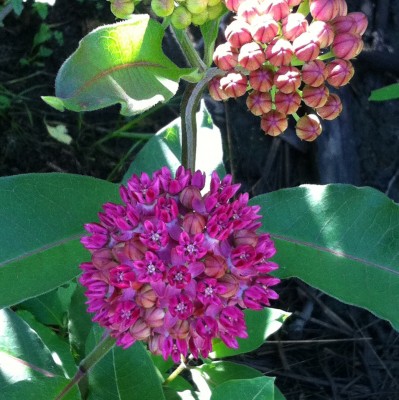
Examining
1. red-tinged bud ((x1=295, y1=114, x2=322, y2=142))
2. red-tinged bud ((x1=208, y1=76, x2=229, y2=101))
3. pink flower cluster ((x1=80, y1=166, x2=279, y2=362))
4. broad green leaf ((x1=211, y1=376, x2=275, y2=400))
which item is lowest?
broad green leaf ((x1=211, y1=376, x2=275, y2=400))

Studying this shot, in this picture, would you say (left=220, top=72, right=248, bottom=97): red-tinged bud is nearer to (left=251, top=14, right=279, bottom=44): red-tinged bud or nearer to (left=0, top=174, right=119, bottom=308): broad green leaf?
(left=251, top=14, right=279, bottom=44): red-tinged bud

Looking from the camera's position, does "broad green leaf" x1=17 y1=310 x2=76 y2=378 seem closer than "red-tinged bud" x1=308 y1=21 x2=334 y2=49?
No

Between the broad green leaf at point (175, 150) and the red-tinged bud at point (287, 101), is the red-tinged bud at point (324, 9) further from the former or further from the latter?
the broad green leaf at point (175, 150)

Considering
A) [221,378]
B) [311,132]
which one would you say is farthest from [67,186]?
[221,378]

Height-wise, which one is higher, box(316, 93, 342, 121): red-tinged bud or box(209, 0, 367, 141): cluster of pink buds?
box(209, 0, 367, 141): cluster of pink buds

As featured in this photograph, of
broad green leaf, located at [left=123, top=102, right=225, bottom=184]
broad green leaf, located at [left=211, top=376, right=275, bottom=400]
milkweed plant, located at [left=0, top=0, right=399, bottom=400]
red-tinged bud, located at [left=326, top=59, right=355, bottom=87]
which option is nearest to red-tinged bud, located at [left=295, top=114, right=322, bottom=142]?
milkweed plant, located at [left=0, top=0, right=399, bottom=400]

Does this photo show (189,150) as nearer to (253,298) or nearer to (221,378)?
(253,298)
